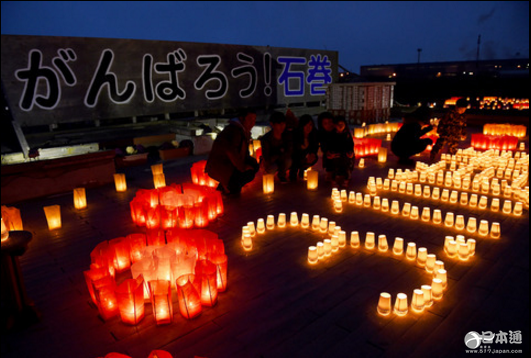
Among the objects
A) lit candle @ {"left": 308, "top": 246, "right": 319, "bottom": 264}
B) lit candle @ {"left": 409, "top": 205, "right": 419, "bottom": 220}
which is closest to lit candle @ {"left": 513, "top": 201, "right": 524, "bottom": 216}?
lit candle @ {"left": 409, "top": 205, "right": 419, "bottom": 220}

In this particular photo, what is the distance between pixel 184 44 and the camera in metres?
10.1

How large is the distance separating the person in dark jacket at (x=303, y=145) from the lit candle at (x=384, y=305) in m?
3.63

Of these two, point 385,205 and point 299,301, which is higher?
point 385,205

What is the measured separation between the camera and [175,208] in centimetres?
432

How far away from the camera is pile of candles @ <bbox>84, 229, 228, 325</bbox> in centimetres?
258

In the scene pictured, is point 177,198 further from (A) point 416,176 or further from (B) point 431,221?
(A) point 416,176

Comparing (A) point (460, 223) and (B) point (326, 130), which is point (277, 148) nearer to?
(B) point (326, 130)

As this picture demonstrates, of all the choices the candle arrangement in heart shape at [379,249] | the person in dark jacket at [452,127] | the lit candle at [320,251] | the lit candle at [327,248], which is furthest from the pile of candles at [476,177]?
the lit candle at [320,251]

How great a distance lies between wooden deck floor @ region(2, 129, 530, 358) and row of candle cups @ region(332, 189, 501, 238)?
0.33 ft

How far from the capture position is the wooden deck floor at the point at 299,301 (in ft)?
7.77

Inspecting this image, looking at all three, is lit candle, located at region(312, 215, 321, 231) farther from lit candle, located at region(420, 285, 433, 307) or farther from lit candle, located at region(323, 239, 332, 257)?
lit candle, located at region(420, 285, 433, 307)

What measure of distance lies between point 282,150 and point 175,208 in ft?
7.15

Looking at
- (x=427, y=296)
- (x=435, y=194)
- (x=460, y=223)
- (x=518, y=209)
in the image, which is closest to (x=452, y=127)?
(x=435, y=194)

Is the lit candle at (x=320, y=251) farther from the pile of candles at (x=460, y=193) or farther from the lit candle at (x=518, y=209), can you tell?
the lit candle at (x=518, y=209)
